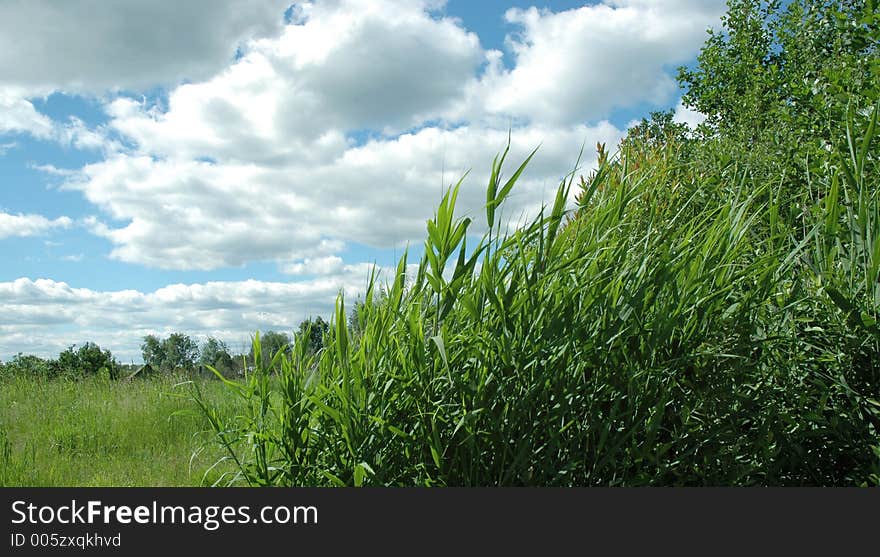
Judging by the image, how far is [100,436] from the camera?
5.97 meters

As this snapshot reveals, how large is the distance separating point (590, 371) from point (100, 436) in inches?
201

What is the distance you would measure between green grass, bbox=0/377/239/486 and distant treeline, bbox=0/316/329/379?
0.62m

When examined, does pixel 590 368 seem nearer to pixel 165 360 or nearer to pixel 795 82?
pixel 795 82

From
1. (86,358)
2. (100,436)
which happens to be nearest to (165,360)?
(100,436)

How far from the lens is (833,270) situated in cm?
270

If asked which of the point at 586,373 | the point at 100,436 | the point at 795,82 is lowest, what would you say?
the point at 100,436

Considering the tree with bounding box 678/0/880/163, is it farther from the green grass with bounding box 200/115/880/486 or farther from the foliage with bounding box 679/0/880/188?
the green grass with bounding box 200/115/880/486

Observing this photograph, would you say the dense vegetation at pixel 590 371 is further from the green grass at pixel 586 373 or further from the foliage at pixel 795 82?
the foliage at pixel 795 82

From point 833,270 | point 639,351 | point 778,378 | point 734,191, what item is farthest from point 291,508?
point 734,191

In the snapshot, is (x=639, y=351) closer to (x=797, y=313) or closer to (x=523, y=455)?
(x=523, y=455)

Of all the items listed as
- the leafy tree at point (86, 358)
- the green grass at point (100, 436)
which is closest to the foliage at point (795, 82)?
the green grass at point (100, 436)

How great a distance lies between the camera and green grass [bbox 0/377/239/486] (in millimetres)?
4782

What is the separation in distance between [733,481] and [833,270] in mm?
979

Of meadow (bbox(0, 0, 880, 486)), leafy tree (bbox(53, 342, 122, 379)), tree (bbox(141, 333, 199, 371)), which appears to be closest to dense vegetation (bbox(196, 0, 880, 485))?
meadow (bbox(0, 0, 880, 486))
